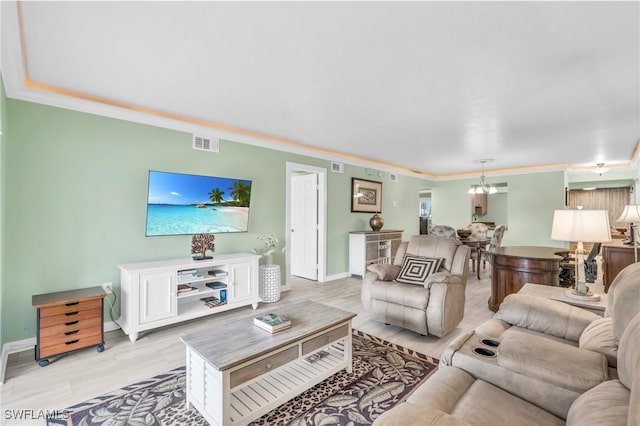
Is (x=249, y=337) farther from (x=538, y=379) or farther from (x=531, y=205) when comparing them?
(x=531, y=205)

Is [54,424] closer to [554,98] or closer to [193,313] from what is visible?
[193,313]

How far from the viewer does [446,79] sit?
261cm

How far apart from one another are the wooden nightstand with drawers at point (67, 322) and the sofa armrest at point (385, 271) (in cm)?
272

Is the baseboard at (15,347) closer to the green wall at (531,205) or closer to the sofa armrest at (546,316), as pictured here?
the sofa armrest at (546,316)

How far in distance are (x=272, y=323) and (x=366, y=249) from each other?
12.9 ft

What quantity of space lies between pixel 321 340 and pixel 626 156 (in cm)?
734

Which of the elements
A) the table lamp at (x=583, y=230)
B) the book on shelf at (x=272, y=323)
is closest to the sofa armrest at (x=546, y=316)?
the table lamp at (x=583, y=230)

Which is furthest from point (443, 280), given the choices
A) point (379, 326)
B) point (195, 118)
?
point (195, 118)

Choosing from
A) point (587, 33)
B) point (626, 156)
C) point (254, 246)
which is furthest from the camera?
point (626, 156)

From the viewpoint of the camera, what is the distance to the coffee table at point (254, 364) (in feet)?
5.50

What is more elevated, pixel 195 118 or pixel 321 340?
pixel 195 118

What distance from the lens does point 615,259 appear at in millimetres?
4414

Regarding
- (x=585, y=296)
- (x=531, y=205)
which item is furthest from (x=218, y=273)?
(x=531, y=205)

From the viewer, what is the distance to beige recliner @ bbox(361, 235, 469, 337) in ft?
9.52
